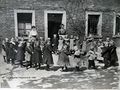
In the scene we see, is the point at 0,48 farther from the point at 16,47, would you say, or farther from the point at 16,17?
the point at 16,17

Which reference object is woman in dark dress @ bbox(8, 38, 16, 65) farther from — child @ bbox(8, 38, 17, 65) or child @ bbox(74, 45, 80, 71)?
child @ bbox(74, 45, 80, 71)

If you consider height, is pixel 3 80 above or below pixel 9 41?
below

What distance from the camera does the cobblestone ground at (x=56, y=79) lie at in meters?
3.95

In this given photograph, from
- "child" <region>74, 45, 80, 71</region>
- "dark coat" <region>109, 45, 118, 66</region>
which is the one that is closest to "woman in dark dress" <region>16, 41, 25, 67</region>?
"child" <region>74, 45, 80, 71</region>

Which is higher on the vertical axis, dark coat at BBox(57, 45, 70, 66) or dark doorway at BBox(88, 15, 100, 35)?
dark doorway at BBox(88, 15, 100, 35)

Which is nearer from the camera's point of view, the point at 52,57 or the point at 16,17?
the point at 16,17

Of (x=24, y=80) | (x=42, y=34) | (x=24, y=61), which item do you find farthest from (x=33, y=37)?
(x=24, y=80)

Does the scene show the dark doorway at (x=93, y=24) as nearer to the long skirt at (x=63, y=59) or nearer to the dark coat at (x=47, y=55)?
the long skirt at (x=63, y=59)

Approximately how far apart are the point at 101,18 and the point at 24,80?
1753 millimetres

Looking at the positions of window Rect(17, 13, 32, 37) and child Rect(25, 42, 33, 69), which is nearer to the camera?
window Rect(17, 13, 32, 37)

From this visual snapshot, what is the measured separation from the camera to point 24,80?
401 cm

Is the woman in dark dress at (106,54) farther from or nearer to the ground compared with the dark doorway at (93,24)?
nearer to the ground

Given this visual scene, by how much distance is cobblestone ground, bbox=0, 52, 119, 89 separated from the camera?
13.0 ft

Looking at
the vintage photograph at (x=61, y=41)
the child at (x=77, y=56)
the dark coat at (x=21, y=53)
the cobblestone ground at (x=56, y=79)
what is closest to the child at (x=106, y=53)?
the vintage photograph at (x=61, y=41)
